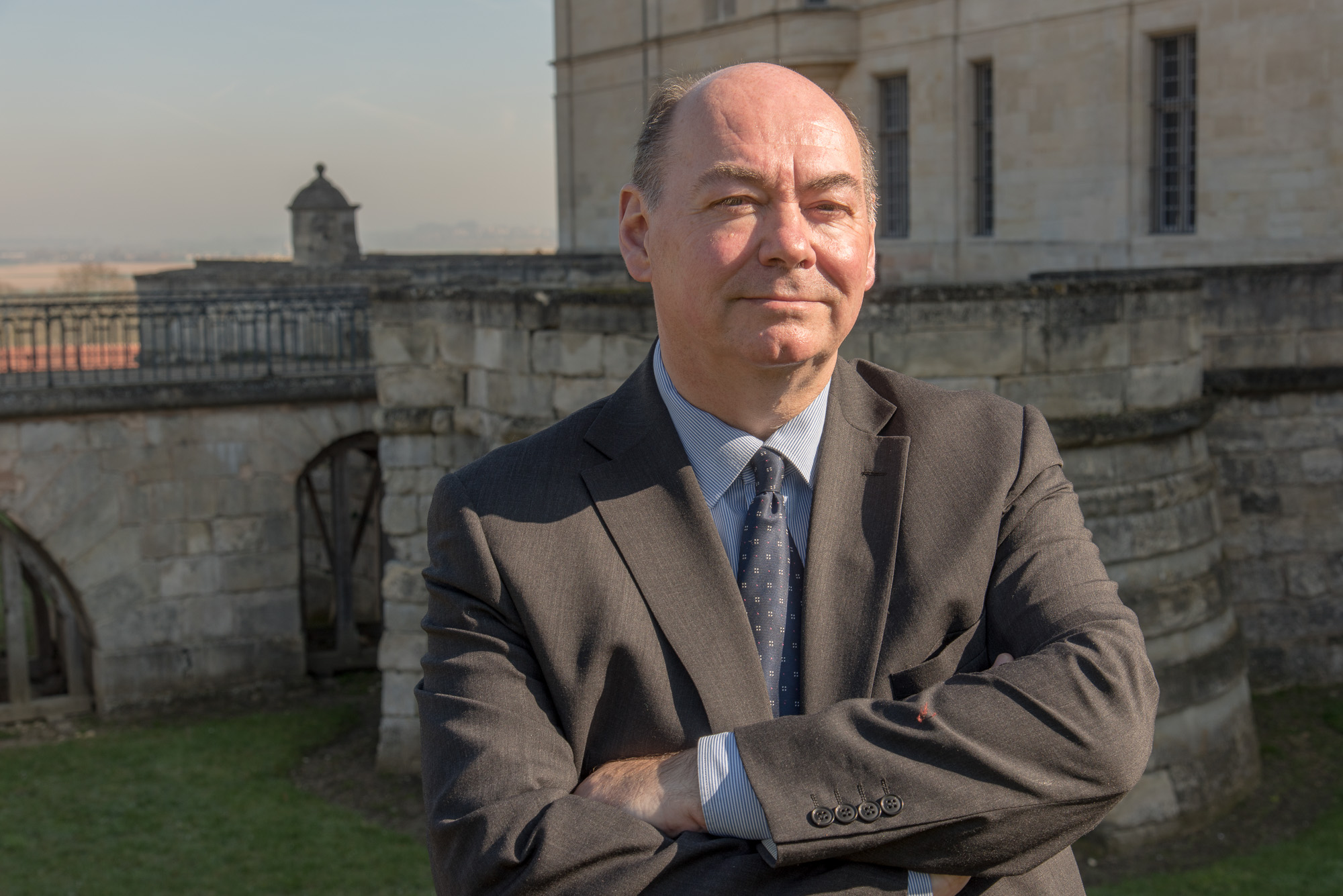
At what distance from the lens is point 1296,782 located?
941 cm

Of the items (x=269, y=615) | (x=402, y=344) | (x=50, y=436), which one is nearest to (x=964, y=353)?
(x=402, y=344)

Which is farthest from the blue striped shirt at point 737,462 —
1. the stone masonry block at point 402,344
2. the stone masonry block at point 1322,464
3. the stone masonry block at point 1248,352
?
the stone masonry block at point 1322,464

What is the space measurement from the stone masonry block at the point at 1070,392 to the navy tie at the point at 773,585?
6332 millimetres

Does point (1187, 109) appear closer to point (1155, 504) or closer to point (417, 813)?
point (1155, 504)

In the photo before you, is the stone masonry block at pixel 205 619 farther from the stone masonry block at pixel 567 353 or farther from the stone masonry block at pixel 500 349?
the stone masonry block at pixel 567 353

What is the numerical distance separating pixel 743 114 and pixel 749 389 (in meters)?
0.40

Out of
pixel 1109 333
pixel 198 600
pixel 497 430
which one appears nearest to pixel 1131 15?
pixel 1109 333

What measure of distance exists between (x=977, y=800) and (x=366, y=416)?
13.3 m

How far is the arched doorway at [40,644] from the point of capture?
13180mm

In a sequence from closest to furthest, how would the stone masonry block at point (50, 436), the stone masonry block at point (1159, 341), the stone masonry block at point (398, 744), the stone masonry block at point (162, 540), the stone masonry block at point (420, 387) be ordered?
the stone masonry block at point (1159, 341), the stone masonry block at point (420, 387), the stone masonry block at point (398, 744), the stone masonry block at point (50, 436), the stone masonry block at point (162, 540)

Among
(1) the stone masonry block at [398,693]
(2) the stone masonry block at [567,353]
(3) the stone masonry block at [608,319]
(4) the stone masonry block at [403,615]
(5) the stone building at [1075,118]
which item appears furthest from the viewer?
(5) the stone building at [1075,118]

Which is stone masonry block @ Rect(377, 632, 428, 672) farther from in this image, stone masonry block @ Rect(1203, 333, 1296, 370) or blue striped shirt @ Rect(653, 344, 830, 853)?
blue striped shirt @ Rect(653, 344, 830, 853)

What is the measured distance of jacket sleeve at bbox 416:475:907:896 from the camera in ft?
5.54

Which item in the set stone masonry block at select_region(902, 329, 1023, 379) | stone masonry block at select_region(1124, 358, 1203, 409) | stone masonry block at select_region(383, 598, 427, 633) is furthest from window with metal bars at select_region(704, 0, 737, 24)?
stone masonry block at select_region(902, 329, 1023, 379)
